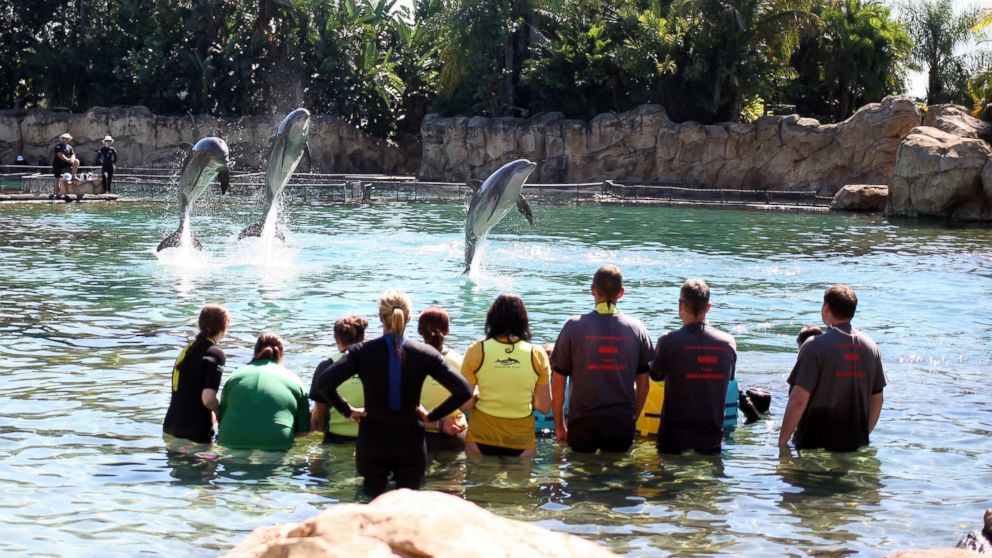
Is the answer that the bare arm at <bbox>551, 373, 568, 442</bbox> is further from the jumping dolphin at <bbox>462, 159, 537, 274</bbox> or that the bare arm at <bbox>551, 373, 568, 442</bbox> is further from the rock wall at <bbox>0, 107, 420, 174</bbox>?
the rock wall at <bbox>0, 107, 420, 174</bbox>

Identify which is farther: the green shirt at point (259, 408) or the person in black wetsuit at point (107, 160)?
the person in black wetsuit at point (107, 160)

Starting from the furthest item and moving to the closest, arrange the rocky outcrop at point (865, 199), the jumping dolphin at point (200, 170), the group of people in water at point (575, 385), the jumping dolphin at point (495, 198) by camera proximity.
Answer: the rocky outcrop at point (865, 199) → the jumping dolphin at point (200, 170) → the jumping dolphin at point (495, 198) → the group of people in water at point (575, 385)

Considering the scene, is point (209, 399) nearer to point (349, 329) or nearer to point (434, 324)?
point (349, 329)

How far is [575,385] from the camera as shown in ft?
23.0

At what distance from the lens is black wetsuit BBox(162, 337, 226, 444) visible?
276 inches

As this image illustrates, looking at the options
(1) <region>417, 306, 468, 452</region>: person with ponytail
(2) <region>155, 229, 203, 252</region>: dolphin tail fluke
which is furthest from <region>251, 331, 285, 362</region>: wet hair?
(2) <region>155, 229, 203, 252</region>: dolphin tail fluke

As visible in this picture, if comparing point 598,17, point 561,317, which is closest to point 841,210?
point 598,17

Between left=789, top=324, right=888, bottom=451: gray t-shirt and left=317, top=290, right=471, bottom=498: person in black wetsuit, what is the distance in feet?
7.67

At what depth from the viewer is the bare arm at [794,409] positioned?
7062 millimetres

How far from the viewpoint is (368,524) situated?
10.8 feet

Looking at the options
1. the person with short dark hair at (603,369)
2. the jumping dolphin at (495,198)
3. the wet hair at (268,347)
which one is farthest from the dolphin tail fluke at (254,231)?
the person with short dark hair at (603,369)

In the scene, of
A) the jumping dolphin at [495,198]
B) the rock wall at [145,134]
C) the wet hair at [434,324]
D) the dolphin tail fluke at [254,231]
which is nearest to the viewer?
the wet hair at [434,324]

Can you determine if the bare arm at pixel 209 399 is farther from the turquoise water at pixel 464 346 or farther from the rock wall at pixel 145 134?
the rock wall at pixel 145 134

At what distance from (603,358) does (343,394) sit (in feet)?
5.26
